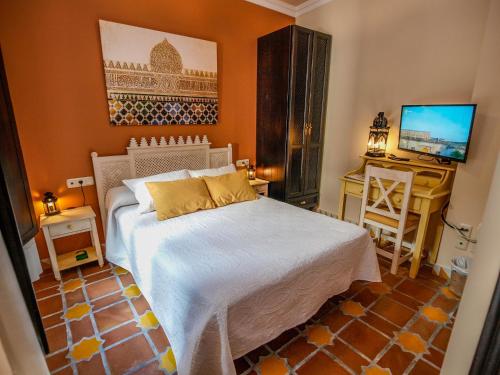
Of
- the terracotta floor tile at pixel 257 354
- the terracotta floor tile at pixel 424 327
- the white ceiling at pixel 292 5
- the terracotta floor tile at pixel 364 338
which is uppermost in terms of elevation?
the white ceiling at pixel 292 5

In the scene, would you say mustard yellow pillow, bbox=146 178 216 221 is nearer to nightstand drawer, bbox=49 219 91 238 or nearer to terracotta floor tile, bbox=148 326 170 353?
nightstand drawer, bbox=49 219 91 238

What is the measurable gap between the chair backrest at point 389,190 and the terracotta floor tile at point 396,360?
107 centimetres

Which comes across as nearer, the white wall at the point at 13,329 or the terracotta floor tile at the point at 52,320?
the white wall at the point at 13,329

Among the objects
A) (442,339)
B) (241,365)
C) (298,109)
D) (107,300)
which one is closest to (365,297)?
(442,339)

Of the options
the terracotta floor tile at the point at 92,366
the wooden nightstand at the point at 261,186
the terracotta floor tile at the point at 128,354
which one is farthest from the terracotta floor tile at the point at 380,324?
the wooden nightstand at the point at 261,186

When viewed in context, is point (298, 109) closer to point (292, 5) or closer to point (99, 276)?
point (292, 5)

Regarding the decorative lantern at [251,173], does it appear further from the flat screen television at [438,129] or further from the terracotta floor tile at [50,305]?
the terracotta floor tile at [50,305]

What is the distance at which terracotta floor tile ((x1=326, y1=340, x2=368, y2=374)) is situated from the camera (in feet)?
5.13

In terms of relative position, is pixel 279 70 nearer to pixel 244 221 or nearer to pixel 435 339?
pixel 244 221

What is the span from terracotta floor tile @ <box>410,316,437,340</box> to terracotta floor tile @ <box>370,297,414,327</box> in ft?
0.20

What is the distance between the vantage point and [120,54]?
2.52 m

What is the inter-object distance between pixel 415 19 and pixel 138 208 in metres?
3.24

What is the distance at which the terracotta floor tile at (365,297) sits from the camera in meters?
2.11

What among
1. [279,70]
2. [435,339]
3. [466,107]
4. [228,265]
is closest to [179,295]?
[228,265]
